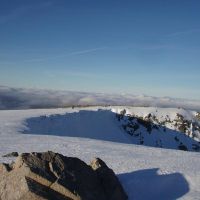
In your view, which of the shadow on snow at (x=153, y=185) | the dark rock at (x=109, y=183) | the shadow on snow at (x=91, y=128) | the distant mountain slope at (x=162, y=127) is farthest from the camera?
the distant mountain slope at (x=162, y=127)

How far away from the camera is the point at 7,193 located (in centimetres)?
1437

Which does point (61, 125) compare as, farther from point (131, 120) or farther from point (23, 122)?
point (131, 120)

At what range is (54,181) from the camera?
1467 centimetres

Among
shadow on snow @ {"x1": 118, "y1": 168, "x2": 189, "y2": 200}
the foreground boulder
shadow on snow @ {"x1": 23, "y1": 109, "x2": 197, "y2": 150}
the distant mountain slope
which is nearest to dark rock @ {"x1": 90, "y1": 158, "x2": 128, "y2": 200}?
the foreground boulder

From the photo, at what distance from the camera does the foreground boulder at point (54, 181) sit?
1414 cm

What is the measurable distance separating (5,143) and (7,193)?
1254 centimetres

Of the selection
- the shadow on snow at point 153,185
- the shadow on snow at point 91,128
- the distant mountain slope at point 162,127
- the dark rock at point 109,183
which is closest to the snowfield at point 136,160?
the shadow on snow at point 153,185

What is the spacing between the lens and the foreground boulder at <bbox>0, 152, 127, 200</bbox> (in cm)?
1414

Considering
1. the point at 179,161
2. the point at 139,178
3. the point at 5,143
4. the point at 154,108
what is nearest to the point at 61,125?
the point at 5,143

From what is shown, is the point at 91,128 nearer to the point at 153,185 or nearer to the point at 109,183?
the point at 153,185

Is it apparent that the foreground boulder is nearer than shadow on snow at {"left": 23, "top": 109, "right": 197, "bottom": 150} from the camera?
Yes

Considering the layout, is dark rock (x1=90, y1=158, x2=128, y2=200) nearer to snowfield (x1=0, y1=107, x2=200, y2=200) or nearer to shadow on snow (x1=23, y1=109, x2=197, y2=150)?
snowfield (x1=0, y1=107, x2=200, y2=200)

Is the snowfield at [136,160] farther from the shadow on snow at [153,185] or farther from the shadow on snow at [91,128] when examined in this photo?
the shadow on snow at [91,128]

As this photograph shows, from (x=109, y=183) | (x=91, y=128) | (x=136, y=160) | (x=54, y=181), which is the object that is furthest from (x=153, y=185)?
(x=91, y=128)
